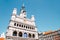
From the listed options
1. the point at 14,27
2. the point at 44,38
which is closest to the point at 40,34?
the point at 44,38

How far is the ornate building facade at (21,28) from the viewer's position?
3328 centimetres

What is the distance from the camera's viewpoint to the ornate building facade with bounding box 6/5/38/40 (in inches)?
1310

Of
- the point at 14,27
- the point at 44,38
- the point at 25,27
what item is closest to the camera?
the point at 14,27

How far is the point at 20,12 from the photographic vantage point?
138 feet

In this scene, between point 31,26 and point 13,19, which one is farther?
point 31,26

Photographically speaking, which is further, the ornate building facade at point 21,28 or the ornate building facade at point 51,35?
the ornate building facade at point 51,35

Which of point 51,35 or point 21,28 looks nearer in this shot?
point 21,28

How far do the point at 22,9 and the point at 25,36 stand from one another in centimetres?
1245

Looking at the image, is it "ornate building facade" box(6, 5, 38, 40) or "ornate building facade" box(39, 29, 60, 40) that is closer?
"ornate building facade" box(6, 5, 38, 40)

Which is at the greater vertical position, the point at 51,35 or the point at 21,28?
the point at 21,28

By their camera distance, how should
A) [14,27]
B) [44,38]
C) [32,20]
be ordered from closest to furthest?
[14,27]
[32,20]
[44,38]

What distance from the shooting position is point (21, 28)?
117 ft

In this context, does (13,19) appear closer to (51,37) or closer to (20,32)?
(20,32)

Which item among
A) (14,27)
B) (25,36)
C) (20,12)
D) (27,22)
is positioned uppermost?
(20,12)
